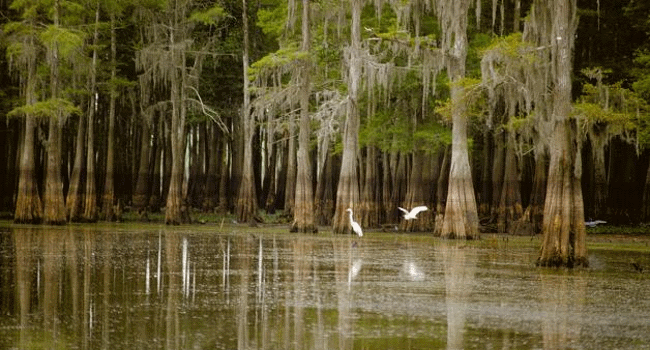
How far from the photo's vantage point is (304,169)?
118 ft

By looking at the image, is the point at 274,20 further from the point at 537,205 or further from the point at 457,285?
the point at 457,285

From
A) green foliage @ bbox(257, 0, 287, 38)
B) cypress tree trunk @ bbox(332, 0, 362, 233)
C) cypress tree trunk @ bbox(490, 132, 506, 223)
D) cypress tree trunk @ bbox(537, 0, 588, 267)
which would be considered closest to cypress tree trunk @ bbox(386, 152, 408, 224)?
cypress tree trunk @ bbox(490, 132, 506, 223)

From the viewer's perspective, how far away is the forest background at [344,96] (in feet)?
109

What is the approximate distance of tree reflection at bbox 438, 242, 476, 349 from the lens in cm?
1266

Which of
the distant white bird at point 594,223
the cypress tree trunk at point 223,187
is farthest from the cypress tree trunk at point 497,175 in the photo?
the cypress tree trunk at point 223,187

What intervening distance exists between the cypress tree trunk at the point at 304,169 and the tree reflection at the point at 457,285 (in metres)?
7.59

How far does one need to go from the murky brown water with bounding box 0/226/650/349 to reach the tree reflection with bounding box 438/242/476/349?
32 mm

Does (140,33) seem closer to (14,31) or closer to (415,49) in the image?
(14,31)

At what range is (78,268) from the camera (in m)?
19.0

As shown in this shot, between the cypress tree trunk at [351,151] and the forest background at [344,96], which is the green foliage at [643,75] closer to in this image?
the forest background at [344,96]

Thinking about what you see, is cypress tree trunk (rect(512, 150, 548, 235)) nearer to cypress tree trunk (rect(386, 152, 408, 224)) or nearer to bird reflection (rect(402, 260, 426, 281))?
cypress tree trunk (rect(386, 152, 408, 224))

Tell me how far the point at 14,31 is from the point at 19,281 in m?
22.9

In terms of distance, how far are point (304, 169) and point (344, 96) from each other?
408cm

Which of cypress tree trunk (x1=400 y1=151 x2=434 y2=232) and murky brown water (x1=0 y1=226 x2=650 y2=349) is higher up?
cypress tree trunk (x1=400 y1=151 x2=434 y2=232)
